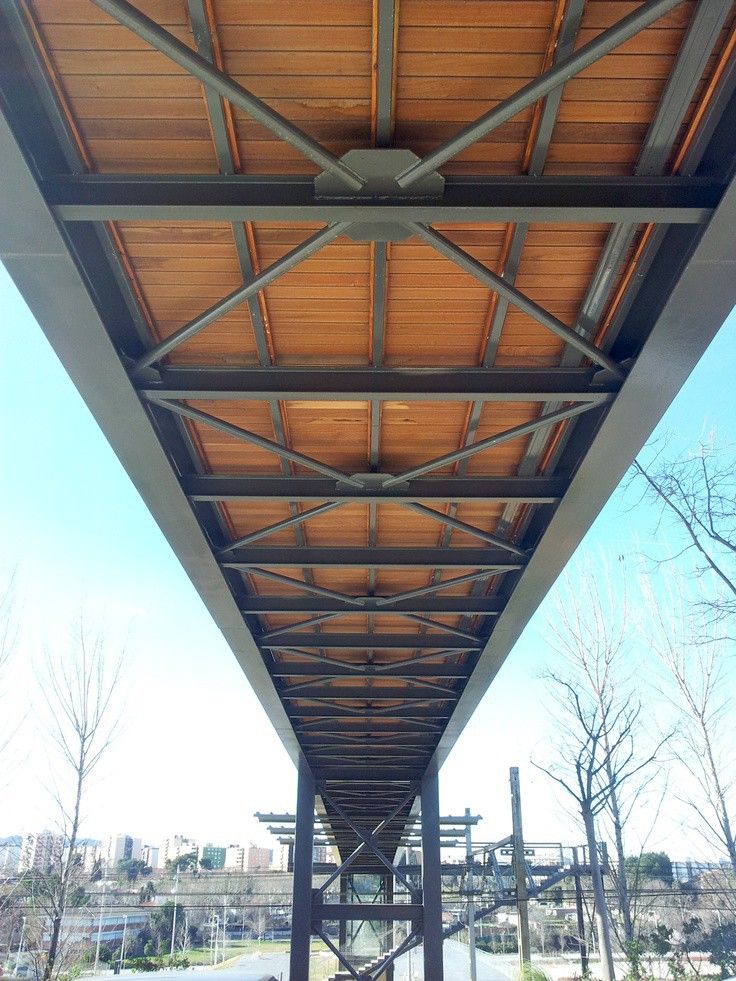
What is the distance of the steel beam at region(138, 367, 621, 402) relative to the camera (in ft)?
17.5

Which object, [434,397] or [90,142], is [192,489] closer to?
[434,397]

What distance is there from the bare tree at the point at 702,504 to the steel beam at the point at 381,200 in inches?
378

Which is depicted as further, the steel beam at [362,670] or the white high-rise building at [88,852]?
the white high-rise building at [88,852]

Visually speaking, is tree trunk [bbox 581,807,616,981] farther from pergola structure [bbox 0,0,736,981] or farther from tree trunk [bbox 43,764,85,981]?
pergola structure [bbox 0,0,736,981]

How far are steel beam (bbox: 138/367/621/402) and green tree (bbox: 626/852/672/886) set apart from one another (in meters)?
21.0

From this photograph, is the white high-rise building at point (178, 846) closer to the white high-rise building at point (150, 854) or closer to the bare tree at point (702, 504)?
the white high-rise building at point (150, 854)

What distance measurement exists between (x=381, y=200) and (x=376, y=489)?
326 cm

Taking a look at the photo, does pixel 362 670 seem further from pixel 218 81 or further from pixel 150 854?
pixel 150 854

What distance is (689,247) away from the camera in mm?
3967

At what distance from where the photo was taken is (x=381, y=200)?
3791 mm

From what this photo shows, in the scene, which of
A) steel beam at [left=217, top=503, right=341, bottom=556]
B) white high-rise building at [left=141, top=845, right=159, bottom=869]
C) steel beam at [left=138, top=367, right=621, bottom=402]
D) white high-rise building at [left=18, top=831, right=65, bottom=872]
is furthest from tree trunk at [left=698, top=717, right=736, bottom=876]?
white high-rise building at [left=141, top=845, right=159, bottom=869]

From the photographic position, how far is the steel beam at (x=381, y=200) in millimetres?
3795

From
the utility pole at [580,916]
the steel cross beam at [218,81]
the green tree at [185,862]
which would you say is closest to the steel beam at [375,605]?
the steel cross beam at [218,81]

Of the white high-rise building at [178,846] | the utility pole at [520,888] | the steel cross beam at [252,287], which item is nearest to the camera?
the steel cross beam at [252,287]
